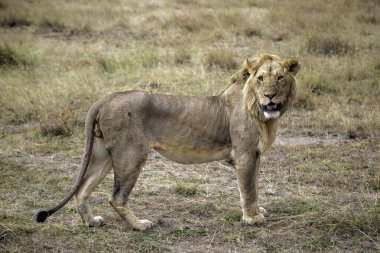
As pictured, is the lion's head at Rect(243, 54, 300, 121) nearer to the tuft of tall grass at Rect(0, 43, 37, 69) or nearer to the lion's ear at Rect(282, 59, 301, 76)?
the lion's ear at Rect(282, 59, 301, 76)

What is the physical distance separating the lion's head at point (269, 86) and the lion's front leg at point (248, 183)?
31 cm

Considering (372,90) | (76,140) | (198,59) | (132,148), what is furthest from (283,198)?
(198,59)

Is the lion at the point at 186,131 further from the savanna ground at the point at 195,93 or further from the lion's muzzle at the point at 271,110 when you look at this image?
the savanna ground at the point at 195,93

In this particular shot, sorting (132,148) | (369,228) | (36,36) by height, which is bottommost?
(36,36)

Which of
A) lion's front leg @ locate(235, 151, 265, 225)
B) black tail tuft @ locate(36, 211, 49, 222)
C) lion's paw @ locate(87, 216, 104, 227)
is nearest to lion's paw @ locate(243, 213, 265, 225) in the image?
lion's front leg @ locate(235, 151, 265, 225)

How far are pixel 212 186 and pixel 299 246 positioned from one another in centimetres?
148

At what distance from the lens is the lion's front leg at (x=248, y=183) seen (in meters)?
4.61

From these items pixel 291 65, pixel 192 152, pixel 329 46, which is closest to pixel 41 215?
pixel 192 152

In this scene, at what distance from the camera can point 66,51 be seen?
11.2m

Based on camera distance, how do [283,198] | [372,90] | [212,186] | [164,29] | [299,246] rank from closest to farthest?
[299,246], [283,198], [212,186], [372,90], [164,29]

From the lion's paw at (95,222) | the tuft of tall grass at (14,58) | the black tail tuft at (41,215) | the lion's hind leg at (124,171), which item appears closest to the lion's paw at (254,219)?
the lion's hind leg at (124,171)

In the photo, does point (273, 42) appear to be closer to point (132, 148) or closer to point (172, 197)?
point (172, 197)

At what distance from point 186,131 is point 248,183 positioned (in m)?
0.59

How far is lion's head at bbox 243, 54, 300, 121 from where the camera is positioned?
14.7 ft
